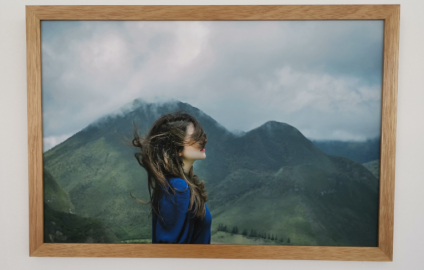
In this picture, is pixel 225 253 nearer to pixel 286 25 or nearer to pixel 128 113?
pixel 128 113

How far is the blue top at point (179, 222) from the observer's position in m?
0.88

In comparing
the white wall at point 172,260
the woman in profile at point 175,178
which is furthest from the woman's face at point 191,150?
the white wall at point 172,260

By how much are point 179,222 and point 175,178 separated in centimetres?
14

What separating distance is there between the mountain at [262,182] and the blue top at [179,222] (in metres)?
0.03

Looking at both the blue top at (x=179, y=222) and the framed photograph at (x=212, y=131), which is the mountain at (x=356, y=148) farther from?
the blue top at (x=179, y=222)

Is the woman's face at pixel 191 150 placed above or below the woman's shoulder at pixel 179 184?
above

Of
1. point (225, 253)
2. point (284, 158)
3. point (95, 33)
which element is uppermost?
point (95, 33)

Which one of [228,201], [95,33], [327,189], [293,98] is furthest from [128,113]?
[327,189]

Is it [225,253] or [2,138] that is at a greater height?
[2,138]

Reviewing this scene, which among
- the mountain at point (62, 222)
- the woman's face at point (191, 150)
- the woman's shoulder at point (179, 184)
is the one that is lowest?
the mountain at point (62, 222)

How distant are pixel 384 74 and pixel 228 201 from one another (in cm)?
63

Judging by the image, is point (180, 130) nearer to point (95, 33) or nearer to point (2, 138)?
→ point (95, 33)

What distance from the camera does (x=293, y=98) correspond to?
2.91 ft

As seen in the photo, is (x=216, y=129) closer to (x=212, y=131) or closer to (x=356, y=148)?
(x=212, y=131)
